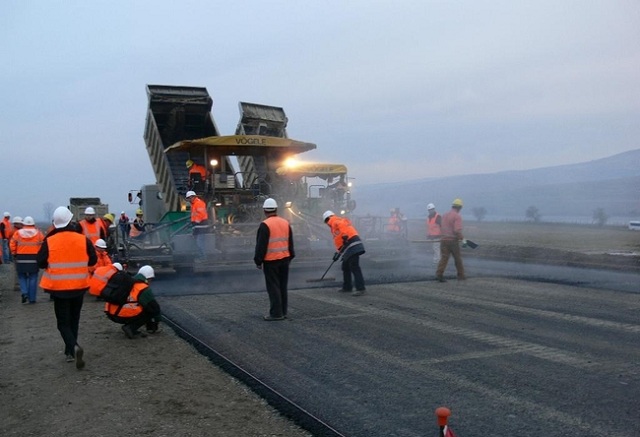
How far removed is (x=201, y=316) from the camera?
8.57 m

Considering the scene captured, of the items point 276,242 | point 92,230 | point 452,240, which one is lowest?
point 452,240

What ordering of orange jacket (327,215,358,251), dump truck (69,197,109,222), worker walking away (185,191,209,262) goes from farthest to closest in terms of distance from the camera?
dump truck (69,197,109,222)
worker walking away (185,191,209,262)
orange jacket (327,215,358,251)

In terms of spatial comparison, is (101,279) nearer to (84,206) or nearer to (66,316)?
(66,316)

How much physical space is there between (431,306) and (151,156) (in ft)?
36.4

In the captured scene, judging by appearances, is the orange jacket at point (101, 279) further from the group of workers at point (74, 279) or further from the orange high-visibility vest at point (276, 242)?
the orange high-visibility vest at point (276, 242)

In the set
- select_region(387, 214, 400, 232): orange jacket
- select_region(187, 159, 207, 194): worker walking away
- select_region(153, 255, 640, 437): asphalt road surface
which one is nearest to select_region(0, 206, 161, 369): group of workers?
select_region(153, 255, 640, 437): asphalt road surface

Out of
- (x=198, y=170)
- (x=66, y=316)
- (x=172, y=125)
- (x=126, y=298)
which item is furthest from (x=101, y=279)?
(x=172, y=125)

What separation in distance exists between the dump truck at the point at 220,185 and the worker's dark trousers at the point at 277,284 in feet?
15.2

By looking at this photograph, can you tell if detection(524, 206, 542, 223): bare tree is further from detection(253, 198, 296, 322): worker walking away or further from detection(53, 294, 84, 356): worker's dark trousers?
detection(53, 294, 84, 356): worker's dark trousers

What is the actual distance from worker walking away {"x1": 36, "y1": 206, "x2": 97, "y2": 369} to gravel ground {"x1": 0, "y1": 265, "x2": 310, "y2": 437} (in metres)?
0.41

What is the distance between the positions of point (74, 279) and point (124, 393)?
1.52m

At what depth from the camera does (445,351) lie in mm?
6250

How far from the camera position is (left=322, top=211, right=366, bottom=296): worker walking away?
10.3 m

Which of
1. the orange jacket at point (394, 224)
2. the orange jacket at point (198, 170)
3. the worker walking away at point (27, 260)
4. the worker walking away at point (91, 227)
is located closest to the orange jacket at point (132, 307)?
the worker walking away at point (91, 227)
